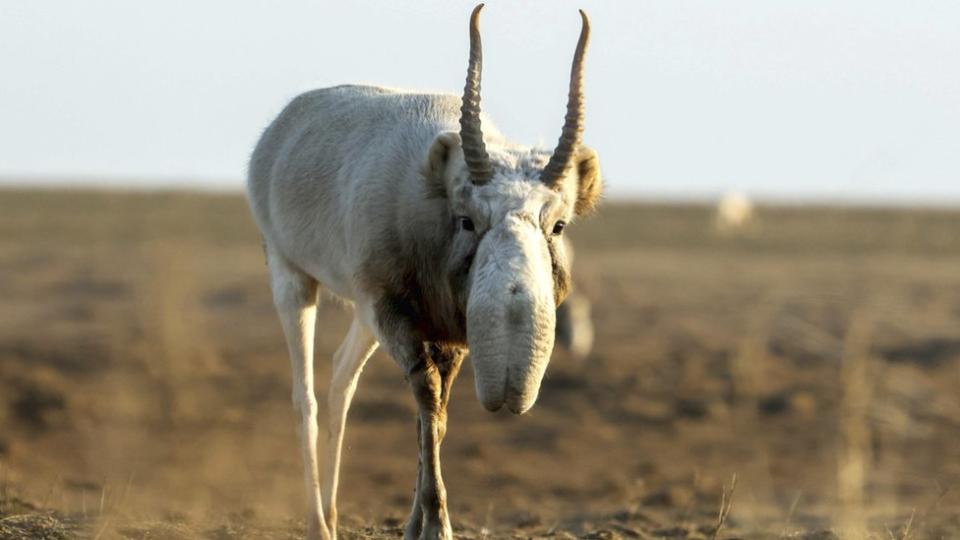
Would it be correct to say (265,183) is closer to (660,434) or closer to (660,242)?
Result: (660,434)

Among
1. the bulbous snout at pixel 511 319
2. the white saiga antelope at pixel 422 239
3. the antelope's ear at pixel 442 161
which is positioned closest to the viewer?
the bulbous snout at pixel 511 319

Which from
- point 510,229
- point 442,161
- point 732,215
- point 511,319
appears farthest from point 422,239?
point 732,215

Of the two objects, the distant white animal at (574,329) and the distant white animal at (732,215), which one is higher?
the distant white animal at (574,329)

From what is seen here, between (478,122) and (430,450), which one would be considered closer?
(478,122)

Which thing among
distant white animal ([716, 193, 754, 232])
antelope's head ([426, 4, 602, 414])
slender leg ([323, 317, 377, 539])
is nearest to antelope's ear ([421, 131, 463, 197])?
antelope's head ([426, 4, 602, 414])

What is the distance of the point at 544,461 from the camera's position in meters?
16.4

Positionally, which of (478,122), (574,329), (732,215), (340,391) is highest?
(478,122)

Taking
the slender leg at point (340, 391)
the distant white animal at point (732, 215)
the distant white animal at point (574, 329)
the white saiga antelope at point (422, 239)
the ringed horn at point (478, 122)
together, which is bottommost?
the distant white animal at point (732, 215)

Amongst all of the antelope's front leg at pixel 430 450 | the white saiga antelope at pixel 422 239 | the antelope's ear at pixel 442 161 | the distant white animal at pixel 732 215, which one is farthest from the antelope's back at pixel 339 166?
the distant white animal at pixel 732 215

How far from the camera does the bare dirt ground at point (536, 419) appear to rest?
8.88 m

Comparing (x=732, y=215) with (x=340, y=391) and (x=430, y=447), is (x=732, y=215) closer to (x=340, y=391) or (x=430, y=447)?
(x=340, y=391)

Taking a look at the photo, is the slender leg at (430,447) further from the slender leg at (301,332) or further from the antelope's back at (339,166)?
the slender leg at (301,332)

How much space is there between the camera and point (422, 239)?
267 inches

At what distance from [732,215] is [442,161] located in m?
55.1
